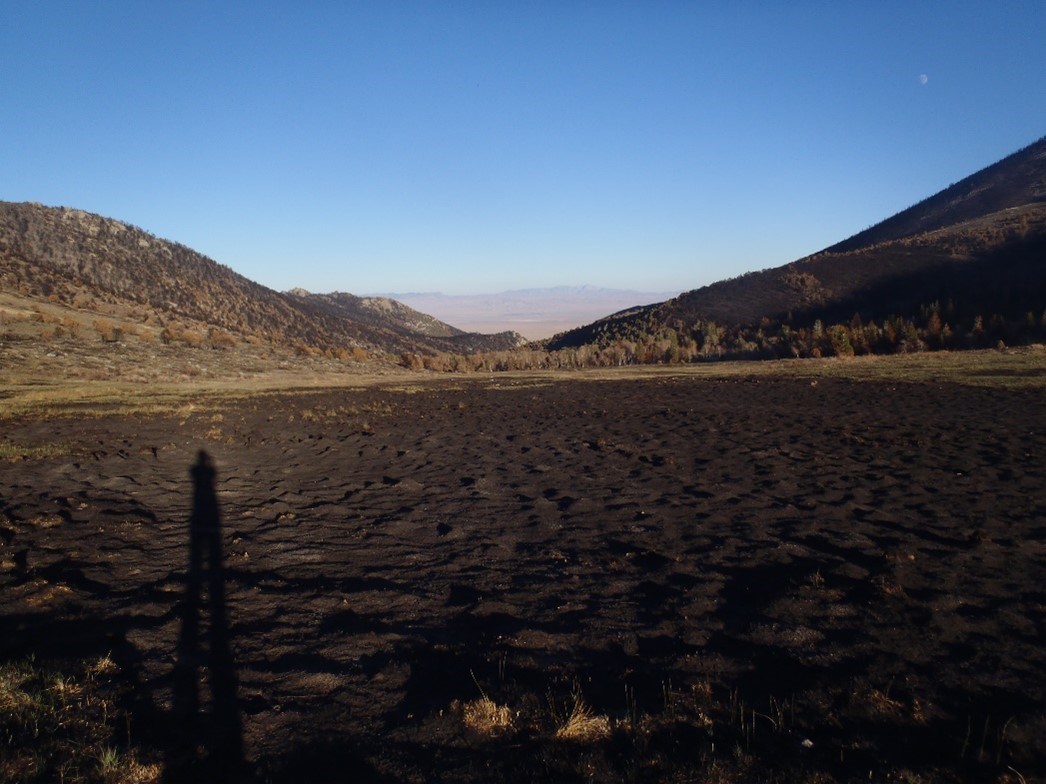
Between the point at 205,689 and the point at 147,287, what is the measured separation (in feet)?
279

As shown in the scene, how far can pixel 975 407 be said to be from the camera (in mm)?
18281

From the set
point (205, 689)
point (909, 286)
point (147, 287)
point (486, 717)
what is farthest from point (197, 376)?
point (909, 286)

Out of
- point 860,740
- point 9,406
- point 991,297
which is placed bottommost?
point 860,740

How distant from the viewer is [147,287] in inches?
2906

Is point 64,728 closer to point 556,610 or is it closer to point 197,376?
point 556,610

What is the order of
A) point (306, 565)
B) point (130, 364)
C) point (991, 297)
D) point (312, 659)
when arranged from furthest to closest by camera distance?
point (991, 297) < point (130, 364) < point (306, 565) < point (312, 659)

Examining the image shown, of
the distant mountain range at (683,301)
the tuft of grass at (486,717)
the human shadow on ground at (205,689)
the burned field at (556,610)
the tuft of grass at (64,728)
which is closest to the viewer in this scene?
the tuft of grass at (64,728)

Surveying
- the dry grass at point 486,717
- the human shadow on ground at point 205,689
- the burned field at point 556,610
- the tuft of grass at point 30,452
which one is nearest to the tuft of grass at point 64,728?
the burned field at point 556,610

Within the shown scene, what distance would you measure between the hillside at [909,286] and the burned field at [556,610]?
172 feet

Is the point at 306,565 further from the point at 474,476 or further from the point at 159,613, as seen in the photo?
the point at 474,476

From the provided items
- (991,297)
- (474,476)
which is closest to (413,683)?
(474,476)

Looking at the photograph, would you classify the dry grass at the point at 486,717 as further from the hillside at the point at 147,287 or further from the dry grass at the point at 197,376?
the hillside at the point at 147,287

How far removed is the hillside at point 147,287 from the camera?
158 ft

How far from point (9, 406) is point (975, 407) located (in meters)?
33.2
